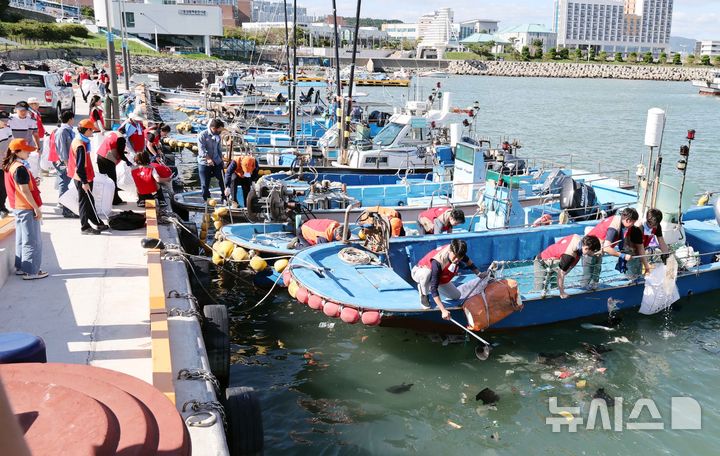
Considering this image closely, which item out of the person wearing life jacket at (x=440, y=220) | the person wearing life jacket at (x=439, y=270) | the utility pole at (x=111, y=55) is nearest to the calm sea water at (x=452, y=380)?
the person wearing life jacket at (x=439, y=270)

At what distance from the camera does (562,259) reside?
10.3 metres

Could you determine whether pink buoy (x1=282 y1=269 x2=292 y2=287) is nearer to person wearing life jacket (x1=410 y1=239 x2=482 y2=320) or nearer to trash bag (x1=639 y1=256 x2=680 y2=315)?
person wearing life jacket (x1=410 y1=239 x2=482 y2=320)

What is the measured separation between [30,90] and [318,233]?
14565mm

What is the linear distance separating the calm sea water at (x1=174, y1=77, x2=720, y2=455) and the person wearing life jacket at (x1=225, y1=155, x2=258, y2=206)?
2.56 metres

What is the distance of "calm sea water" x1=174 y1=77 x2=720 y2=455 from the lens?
8266 millimetres

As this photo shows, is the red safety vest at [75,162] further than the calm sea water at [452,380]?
Yes

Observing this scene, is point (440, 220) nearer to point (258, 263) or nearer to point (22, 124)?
point (258, 263)

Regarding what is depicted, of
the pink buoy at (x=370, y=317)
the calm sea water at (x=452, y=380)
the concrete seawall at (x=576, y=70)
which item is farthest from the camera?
the concrete seawall at (x=576, y=70)

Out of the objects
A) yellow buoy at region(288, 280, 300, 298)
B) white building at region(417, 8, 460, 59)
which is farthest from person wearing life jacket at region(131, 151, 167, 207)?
white building at region(417, 8, 460, 59)

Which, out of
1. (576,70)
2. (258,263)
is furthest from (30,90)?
(576,70)

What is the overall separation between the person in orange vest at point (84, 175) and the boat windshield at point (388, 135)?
11.1 meters

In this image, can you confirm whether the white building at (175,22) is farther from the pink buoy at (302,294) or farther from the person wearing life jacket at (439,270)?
the person wearing life jacket at (439,270)

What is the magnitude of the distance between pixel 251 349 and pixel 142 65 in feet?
231

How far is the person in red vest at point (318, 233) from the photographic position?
40.0ft
